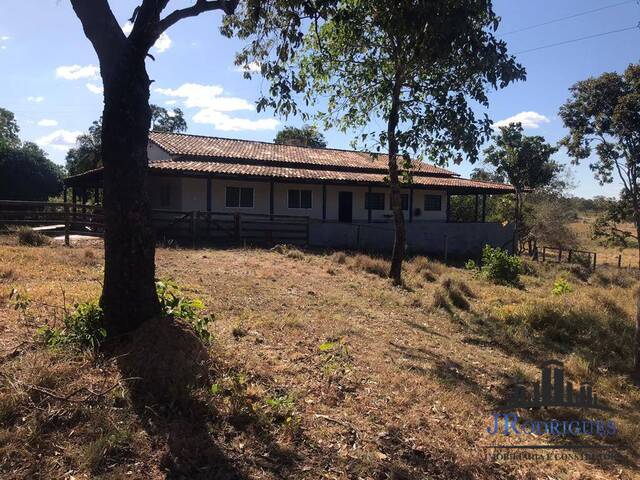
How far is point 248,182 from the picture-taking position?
22.1 meters

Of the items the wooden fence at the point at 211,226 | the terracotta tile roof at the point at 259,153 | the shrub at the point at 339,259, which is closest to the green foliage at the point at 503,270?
the shrub at the point at 339,259

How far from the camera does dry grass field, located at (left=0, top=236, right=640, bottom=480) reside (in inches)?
133

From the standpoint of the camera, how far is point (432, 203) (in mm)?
27594

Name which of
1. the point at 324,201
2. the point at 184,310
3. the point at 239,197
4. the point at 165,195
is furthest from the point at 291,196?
the point at 184,310

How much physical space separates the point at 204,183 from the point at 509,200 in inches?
778

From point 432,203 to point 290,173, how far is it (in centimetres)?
991

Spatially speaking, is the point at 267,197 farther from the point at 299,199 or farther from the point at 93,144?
the point at 93,144

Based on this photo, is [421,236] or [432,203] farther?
[432,203]

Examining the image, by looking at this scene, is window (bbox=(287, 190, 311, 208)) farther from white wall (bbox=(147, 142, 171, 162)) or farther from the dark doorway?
white wall (bbox=(147, 142, 171, 162))

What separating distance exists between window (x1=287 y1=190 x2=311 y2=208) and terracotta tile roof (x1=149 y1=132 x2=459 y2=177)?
1876 millimetres

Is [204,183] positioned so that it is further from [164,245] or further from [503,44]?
[503,44]

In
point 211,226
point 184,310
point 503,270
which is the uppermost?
point 211,226

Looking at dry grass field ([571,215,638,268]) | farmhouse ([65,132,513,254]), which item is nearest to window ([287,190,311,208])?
farmhouse ([65,132,513,254])

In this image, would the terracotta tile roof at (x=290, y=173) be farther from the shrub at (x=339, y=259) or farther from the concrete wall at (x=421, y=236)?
the shrub at (x=339, y=259)
